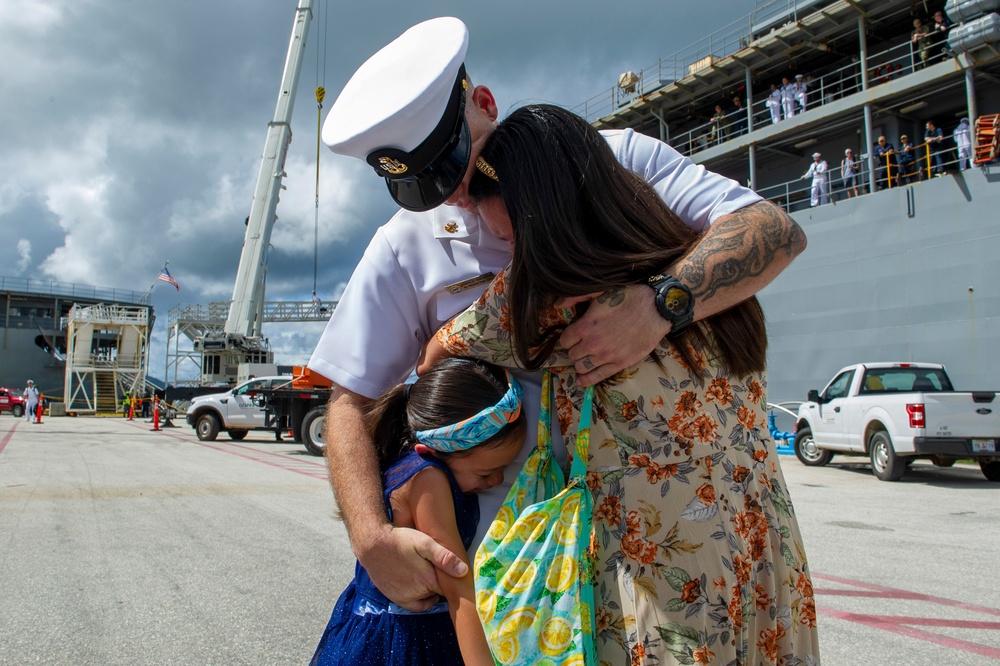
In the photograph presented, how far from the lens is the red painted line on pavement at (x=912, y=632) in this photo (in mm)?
3041

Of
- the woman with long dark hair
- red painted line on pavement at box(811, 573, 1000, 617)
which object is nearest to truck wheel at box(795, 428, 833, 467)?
red painted line on pavement at box(811, 573, 1000, 617)

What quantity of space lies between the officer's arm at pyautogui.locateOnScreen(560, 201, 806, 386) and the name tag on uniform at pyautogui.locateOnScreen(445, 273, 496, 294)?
323 mm

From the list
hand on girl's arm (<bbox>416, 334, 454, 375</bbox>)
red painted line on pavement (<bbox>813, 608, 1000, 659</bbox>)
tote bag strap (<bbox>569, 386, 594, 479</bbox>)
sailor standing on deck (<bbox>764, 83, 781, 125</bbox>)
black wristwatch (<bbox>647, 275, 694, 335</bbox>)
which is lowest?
red painted line on pavement (<bbox>813, 608, 1000, 659</bbox>)

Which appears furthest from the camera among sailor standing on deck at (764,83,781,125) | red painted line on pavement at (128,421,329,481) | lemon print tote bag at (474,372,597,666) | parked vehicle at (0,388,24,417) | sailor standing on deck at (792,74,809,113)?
parked vehicle at (0,388,24,417)

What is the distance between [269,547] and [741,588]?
14.7ft

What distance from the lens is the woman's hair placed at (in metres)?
1.07

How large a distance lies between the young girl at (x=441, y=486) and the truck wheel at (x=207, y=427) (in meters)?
17.5

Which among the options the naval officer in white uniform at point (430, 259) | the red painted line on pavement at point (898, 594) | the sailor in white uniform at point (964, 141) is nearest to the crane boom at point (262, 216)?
the sailor in white uniform at point (964, 141)

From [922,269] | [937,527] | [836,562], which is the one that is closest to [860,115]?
[922,269]

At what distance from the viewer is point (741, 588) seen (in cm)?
105

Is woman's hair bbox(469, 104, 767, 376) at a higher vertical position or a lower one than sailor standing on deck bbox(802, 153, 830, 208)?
lower

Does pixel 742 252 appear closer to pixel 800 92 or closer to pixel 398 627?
pixel 398 627

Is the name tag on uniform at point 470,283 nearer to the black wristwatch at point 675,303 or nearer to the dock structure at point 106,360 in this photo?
the black wristwatch at point 675,303

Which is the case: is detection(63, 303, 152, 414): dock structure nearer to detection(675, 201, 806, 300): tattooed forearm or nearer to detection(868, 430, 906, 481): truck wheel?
detection(868, 430, 906, 481): truck wheel
